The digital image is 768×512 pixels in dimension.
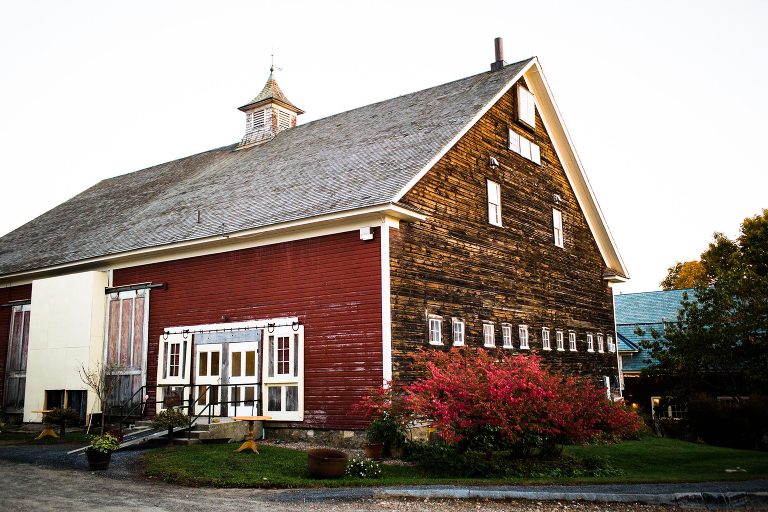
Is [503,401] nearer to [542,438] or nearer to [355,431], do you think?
[542,438]

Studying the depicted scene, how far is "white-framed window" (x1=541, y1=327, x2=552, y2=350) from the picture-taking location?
21920 millimetres

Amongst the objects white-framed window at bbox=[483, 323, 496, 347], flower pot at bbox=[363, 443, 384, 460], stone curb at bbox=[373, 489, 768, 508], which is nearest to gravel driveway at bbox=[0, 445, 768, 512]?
stone curb at bbox=[373, 489, 768, 508]

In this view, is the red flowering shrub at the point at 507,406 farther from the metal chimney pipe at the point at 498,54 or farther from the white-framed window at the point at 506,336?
the metal chimney pipe at the point at 498,54

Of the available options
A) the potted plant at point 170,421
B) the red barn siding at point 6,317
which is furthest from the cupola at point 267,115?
the potted plant at point 170,421

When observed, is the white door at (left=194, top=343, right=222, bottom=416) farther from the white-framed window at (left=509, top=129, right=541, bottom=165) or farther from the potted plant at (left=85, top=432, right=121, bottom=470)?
the white-framed window at (left=509, top=129, right=541, bottom=165)

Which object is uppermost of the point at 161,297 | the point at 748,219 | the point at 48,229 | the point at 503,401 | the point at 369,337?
the point at 748,219

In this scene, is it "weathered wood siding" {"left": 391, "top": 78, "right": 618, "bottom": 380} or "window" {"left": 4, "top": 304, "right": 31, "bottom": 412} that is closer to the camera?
"weathered wood siding" {"left": 391, "top": 78, "right": 618, "bottom": 380}

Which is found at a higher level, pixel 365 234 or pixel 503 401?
pixel 365 234

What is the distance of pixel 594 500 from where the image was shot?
11.1 m

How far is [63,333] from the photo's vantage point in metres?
21.7

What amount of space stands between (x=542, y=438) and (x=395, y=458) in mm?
3048

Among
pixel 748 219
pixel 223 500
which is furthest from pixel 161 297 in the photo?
pixel 748 219

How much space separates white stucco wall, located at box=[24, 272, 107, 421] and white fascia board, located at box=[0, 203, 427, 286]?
55 centimetres

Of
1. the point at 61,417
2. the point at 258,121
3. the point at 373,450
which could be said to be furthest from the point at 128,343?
the point at 258,121
